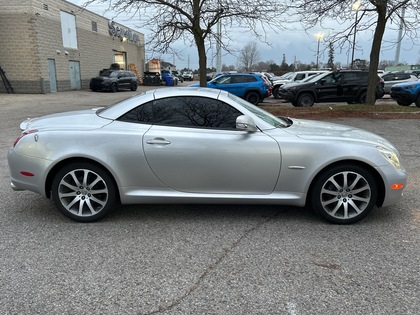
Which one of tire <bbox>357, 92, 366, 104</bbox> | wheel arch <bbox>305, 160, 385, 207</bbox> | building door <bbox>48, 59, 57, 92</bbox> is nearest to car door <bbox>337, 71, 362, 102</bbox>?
tire <bbox>357, 92, 366, 104</bbox>

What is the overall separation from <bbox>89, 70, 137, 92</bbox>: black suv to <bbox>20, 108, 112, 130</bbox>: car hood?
26.0 meters

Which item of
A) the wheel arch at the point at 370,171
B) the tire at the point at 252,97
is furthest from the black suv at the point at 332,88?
the wheel arch at the point at 370,171

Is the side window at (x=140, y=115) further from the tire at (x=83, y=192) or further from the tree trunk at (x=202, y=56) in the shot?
the tree trunk at (x=202, y=56)

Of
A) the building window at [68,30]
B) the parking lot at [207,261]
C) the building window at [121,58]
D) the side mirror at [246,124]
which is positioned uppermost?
the building window at [68,30]

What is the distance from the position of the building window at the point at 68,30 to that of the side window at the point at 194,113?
2830 centimetres

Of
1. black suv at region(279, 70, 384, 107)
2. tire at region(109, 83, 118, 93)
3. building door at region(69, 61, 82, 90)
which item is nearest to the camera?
black suv at region(279, 70, 384, 107)

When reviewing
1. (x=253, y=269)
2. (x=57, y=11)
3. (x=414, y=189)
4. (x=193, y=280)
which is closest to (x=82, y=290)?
(x=193, y=280)

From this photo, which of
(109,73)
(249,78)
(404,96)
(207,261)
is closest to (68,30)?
(109,73)

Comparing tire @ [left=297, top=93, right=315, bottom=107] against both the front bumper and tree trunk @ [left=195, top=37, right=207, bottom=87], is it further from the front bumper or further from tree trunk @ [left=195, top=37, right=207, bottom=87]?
tree trunk @ [left=195, top=37, right=207, bottom=87]

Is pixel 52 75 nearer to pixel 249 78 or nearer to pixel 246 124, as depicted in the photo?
pixel 249 78

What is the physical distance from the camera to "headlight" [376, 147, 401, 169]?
3.96 m

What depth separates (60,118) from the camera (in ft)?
14.2

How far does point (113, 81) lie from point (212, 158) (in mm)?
27536

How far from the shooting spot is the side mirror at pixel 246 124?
3807 mm
